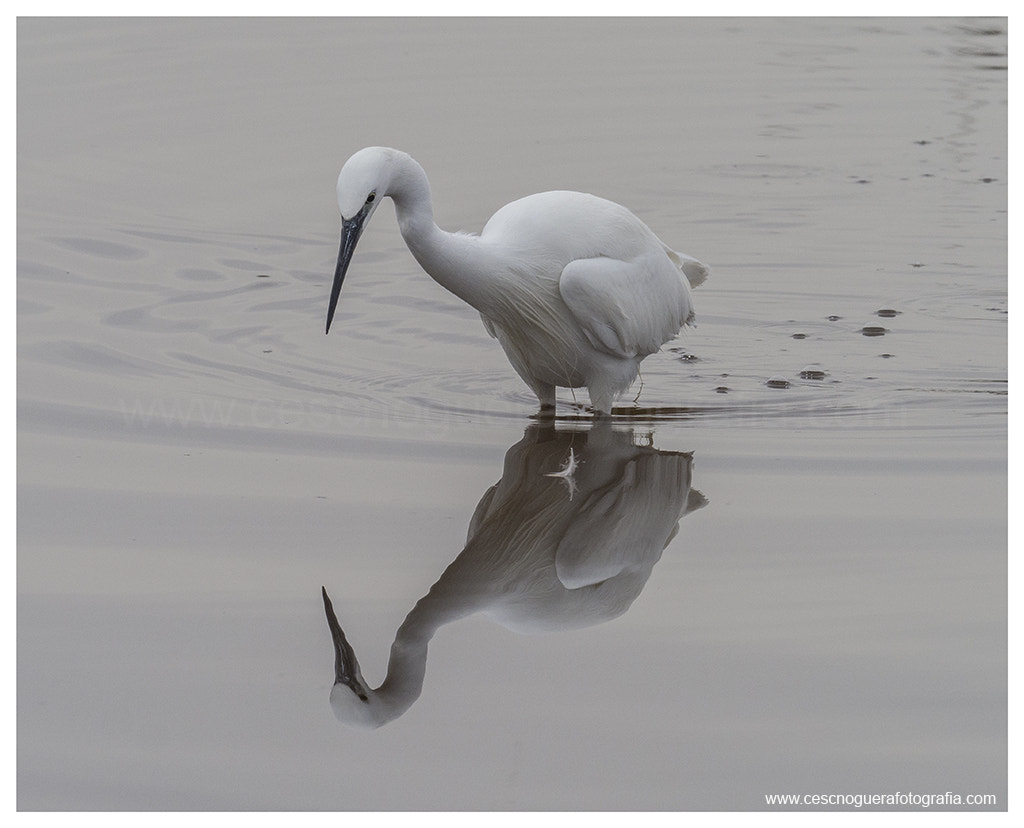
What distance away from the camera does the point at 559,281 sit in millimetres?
5395

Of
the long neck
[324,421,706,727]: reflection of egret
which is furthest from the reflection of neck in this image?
the long neck

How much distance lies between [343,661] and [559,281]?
6.61 ft

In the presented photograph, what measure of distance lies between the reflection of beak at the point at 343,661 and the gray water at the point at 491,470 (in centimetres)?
3

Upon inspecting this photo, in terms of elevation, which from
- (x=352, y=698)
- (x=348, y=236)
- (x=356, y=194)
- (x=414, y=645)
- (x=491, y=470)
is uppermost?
(x=356, y=194)

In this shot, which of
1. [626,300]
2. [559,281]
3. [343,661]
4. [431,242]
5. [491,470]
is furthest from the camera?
[626,300]

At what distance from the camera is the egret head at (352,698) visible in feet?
11.8

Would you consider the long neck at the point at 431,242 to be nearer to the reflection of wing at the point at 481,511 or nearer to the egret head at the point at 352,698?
the reflection of wing at the point at 481,511

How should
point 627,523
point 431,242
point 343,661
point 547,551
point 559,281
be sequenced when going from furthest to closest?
point 559,281
point 431,242
point 627,523
point 547,551
point 343,661

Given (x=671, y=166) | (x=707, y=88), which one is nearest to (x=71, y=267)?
(x=671, y=166)

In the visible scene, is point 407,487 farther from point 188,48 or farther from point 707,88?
point 188,48

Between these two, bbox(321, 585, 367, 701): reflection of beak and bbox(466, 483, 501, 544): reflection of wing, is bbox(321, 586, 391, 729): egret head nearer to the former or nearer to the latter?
bbox(321, 585, 367, 701): reflection of beak

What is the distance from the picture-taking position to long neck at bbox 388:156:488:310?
4.82 m

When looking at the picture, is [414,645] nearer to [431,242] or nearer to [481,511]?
[481,511]

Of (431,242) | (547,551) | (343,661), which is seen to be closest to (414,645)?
(343,661)
